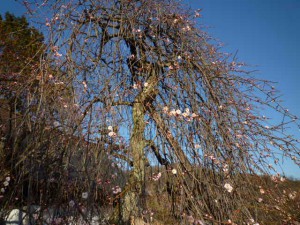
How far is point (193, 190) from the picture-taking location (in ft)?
5.79

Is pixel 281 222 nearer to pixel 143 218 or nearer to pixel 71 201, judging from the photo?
pixel 143 218

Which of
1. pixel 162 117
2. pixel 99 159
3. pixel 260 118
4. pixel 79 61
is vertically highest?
pixel 79 61

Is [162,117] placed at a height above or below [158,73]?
below

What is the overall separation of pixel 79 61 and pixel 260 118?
1570 millimetres

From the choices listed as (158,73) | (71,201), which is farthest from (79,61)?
(71,201)

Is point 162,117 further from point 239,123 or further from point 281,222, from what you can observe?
point 281,222

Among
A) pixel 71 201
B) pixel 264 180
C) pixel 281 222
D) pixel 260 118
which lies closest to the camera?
pixel 71 201

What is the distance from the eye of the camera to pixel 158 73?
238 centimetres

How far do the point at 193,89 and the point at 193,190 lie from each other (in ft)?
2.54

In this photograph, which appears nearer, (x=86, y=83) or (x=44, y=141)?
(x=44, y=141)

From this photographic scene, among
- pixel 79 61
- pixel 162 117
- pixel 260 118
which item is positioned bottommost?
pixel 162 117

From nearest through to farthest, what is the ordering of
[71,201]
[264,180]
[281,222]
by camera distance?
[71,201]
[281,222]
[264,180]

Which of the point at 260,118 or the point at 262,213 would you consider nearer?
the point at 262,213

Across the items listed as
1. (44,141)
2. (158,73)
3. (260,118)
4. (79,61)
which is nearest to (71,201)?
(44,141)
